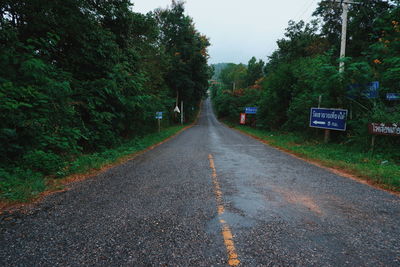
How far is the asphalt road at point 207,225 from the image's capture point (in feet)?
7.38

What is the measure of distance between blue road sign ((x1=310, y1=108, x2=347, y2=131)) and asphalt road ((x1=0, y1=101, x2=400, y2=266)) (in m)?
6.27

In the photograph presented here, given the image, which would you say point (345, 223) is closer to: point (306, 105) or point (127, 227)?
point (127, 227)

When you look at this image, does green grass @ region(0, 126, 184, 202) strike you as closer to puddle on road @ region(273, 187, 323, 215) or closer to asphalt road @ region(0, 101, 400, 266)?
asphalt road @ region(0, 101, 400, 266)

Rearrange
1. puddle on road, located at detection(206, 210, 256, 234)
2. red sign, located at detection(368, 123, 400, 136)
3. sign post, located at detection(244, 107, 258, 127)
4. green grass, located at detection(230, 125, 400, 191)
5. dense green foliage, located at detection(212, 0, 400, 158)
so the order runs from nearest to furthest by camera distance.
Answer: puddle on road, located at detection(206, 210, 256, 234)
green grass, located at detection(230, 125, 400, 191)
red sign, located at detection(368, 123, 400, 136)
dense green foliage, located at detection(212, 0, 400, 158)
sign post, located at detection(244, 107, 258, 127)

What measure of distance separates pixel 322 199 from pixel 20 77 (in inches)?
330

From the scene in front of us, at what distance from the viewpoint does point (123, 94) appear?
993cm

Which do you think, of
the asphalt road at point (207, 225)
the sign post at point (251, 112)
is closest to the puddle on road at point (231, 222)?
the asphalt road at point (207, 225)

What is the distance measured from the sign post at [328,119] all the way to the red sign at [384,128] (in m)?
2.47

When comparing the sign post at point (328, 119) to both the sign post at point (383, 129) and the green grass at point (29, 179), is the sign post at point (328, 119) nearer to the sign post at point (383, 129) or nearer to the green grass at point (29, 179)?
the sign post at point (383, 129)

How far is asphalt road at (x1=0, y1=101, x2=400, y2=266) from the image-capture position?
2.25m

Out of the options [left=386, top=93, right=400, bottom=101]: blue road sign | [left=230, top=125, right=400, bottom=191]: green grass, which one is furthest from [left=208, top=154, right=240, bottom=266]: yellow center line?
[left=386, top=93, right=400, bottom=101]: blue road sign

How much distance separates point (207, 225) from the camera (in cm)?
291

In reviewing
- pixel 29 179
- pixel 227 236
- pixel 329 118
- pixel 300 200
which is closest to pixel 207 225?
pixel 227 236

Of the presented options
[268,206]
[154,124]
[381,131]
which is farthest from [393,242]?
[154,124]
